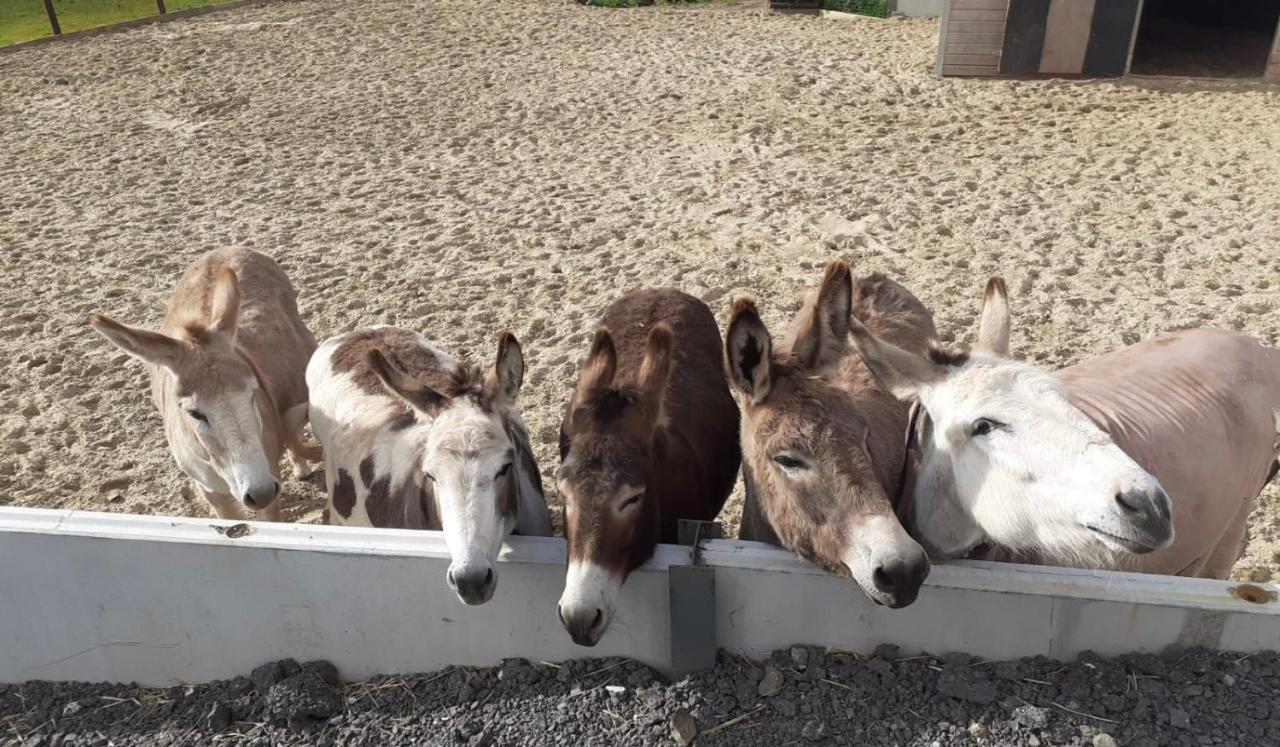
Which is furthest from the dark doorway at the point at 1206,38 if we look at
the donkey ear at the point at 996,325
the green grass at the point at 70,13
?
the green grass at the point at 70,13

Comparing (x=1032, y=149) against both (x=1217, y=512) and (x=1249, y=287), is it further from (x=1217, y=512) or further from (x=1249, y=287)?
(x=1217, y=512)

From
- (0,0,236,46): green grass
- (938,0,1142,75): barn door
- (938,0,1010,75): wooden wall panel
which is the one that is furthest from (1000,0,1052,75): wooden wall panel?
(0,0,236,46): green grass

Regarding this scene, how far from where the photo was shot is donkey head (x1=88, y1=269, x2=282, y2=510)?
12.4 feet

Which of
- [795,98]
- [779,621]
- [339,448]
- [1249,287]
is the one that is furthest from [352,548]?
[795,98]

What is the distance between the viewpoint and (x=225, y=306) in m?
4.27

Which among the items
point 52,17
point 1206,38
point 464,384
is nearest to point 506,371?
point 464,384

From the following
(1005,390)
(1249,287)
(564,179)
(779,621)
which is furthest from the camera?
(564,179)

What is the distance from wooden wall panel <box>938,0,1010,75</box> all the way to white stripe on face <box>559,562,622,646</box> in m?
11.3

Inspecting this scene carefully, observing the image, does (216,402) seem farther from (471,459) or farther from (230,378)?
(471,459)

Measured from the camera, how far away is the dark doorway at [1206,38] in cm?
1222

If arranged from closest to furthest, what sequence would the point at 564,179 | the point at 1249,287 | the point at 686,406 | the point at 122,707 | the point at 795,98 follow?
the point at 122,707
the point at 686,406
the point at 1249,287
the point at 564,179
the point at 795,98

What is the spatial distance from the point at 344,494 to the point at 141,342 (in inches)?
44.0

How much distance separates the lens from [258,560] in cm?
319

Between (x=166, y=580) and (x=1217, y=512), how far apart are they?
13.5 feet
